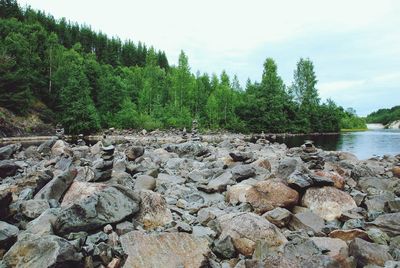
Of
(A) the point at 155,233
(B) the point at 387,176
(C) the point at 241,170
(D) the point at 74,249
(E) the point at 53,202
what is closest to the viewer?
(D) the point at 74,249

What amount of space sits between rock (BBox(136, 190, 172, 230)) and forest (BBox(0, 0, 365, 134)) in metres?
56.7

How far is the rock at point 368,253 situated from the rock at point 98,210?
14.2 ft

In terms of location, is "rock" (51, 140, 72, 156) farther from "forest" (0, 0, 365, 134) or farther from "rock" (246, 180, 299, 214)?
"forest" (0, 0, 365, 134)

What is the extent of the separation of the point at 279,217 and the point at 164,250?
2878 millimetres

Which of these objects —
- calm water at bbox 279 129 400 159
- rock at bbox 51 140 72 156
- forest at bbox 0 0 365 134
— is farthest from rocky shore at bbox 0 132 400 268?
forest at bbox 0 0 365 134

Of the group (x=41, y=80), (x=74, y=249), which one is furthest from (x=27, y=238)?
(x=41, y=80)

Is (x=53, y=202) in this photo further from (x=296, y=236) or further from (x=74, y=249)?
(x=296, y=236)

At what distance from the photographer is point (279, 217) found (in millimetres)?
7832

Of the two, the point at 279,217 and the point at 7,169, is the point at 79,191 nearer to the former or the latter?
the point at 279,217

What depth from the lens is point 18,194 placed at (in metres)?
9.20

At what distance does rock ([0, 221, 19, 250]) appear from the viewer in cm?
628

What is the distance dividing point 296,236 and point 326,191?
256cm

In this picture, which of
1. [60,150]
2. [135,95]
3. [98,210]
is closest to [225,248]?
[98,210]

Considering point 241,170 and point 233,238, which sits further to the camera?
point 241,170
